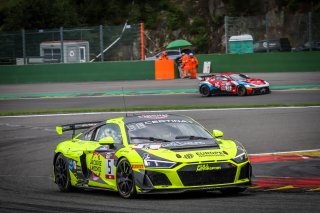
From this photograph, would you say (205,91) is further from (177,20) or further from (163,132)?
(177,20)

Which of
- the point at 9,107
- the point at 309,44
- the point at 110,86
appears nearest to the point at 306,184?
the point at 9,107

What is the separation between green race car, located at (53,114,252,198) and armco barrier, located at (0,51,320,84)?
2908cm

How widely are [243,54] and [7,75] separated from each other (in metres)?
12.8

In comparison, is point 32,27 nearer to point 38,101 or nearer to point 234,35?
point 234,35

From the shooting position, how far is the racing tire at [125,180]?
1061 cm

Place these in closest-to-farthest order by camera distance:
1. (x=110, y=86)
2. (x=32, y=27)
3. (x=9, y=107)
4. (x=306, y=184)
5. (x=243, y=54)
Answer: (x=306, y=184)
(x=9, y=107)
(x=110, y=86)
(x=243, y=54)
(x=32, y=27)

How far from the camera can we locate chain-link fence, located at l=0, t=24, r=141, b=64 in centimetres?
4206

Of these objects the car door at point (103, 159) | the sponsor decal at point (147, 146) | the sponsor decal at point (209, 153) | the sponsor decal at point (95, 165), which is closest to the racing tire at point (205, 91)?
the car door at point (103, 159)

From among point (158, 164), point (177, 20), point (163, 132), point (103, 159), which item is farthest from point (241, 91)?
point (177, 20)

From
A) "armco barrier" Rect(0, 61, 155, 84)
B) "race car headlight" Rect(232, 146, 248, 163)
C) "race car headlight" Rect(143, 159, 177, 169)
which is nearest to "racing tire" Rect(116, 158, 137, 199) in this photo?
"race car headlight" Rect(143, 159, 177, 169)

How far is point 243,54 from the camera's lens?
4178 cm

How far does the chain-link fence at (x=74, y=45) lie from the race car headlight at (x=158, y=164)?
104 ft

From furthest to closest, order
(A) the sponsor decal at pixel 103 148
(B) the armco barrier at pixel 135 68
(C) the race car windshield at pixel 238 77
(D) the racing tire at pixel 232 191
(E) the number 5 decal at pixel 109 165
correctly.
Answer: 1. (B) the armco barrier at pixel 135 68
2. (C) the race car windshield at pixel 238 77
3. (A) the sponsor decal at pixel 103 148
4. (E) the number 5 decal at pixel 109 165
5. (D) the racing tire at pixel 232 191

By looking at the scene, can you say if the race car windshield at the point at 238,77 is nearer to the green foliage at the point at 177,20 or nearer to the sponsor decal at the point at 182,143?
the sponsor decal at the point at 182,143
